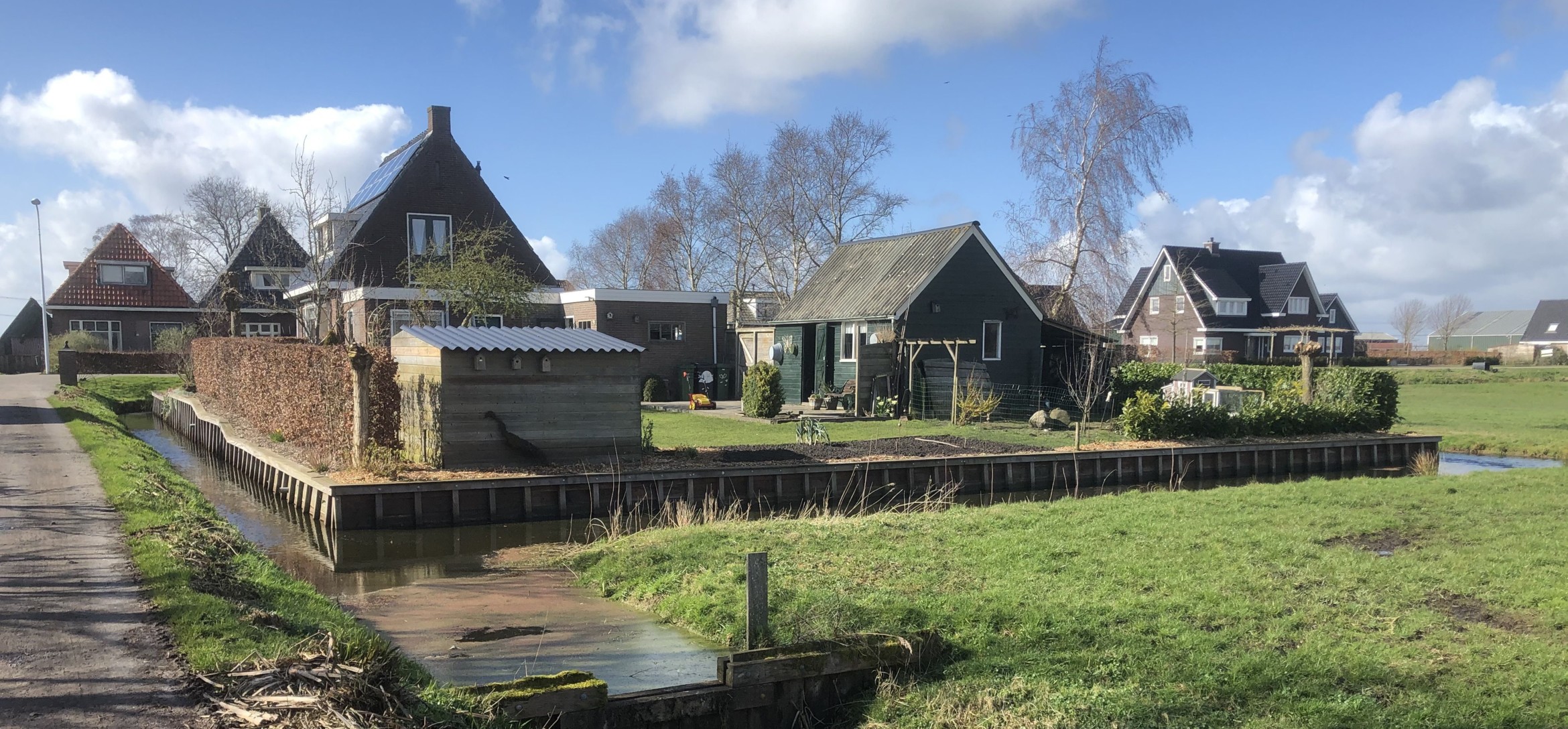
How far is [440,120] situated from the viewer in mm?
37031

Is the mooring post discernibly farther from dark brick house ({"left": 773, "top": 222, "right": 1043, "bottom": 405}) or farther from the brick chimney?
the brick chimney

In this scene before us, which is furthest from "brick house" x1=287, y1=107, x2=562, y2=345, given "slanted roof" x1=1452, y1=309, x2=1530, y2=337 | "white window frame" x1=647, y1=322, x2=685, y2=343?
"slanted roof" x1=1452, y1=309, x2=1530, y2=337

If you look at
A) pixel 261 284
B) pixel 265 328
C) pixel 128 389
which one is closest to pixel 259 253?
pixel 261 284

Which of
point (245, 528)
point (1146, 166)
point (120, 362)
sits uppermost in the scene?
point (1146, 166)

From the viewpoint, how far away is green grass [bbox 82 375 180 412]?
31.3 meters

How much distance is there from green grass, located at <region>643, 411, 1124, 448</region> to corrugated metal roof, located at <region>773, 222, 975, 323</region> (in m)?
4.38

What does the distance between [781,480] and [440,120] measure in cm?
2664

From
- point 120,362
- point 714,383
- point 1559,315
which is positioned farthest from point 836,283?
point 1559,315

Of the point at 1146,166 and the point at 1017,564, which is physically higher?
the point at 1146,166

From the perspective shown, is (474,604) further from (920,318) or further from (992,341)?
(992,341)

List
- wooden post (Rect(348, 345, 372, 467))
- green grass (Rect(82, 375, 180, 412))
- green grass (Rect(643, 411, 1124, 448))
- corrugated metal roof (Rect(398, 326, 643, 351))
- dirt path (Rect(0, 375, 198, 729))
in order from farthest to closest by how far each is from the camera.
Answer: green grass (Rect(82, 375, 180, 412))
green grass (Rect(643, 411, 1124, 448))
corrugated metal roof (Rect(398, 326, 643, 351))
wooden post (Rect(348, 345, 372, 467))
dirt path (Rect(0, 375, 198, 729))

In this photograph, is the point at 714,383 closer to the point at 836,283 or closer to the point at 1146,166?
the point at 836,283

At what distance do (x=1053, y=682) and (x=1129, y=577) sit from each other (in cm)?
263

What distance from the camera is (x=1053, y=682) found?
20.8ft
